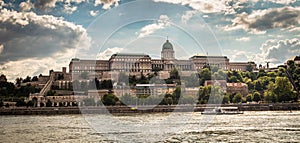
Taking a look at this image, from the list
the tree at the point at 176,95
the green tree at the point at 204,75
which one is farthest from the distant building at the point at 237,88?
the tree at the point at 176,95

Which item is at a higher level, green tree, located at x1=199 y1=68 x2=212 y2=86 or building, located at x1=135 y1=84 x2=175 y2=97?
green tree, located at x1=199 y1=68 x2=212 y2=86

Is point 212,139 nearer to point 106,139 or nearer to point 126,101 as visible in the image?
point 106,139

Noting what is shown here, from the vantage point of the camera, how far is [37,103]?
70.9 metres

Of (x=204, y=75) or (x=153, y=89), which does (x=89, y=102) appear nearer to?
(x=153, y=89)

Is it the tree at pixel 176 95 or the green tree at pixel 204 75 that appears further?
the green tree at pixel 204 75

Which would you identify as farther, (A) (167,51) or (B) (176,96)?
(A) (167,51)

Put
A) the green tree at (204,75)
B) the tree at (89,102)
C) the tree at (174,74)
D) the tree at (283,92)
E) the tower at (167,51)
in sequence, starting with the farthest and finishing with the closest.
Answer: the tree at (174,74)
the tower at (167,51)
the green tree at (204,75)
the tree at (89,102)
the tree at (283,92)

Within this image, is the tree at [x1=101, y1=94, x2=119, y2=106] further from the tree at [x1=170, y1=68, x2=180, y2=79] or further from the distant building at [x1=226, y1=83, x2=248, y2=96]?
the tree at [x1=170, y1=68, x2=180, y2=79]

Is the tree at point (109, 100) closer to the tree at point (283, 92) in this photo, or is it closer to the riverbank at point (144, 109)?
the riverbank at point (144, 109)

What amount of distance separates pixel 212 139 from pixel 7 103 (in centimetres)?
5243

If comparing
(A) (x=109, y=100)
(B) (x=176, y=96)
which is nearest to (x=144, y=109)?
(A) (x=109, y=100)

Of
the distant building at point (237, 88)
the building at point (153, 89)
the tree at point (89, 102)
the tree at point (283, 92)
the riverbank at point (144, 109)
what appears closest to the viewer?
the riverbank at point (144, 109)

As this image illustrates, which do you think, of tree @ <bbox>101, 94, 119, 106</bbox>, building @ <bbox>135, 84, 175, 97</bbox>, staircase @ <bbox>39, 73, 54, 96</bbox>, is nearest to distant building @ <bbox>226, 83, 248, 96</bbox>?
building @ <bbox>135, 84, 175, 97</bbox>

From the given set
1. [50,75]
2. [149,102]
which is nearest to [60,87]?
[50,75]
